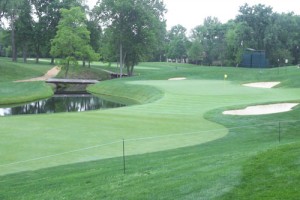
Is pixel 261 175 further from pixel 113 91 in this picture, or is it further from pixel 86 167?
pixel 113 91

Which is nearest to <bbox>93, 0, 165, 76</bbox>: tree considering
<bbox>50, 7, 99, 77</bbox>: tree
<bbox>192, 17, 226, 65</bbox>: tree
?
<bbox>50, 7, 99, 77</bbox>: tree

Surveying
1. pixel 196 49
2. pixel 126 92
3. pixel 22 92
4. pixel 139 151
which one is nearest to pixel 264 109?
pixel 139 151

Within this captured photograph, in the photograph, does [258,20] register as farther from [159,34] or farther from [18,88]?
[18,88]

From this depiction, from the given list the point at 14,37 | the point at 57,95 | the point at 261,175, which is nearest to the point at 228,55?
the point at 14,37

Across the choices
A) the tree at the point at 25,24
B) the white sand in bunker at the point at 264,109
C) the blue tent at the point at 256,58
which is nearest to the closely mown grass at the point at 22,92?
the white sand in bunker at the point at 264,109

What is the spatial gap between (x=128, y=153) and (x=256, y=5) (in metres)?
88.5

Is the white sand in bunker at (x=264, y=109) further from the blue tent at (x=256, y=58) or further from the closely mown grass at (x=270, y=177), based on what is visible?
the blue tent at (x=256, y=58)

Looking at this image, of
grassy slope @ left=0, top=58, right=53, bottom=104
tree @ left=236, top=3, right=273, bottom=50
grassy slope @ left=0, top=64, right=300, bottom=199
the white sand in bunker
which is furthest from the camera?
tree @ left=236, top=3, right=273, bottom=50

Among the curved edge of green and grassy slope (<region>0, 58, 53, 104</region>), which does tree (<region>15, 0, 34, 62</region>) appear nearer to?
grassy slope (<region>0, 58, 53, 104</region>)

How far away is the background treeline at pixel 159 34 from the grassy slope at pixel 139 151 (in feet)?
150

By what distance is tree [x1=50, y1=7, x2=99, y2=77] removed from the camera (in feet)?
216

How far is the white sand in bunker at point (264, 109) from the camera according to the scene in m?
26.0

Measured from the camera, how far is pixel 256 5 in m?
96.1

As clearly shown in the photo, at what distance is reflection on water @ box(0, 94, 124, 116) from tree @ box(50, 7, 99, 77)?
58.0 ft
